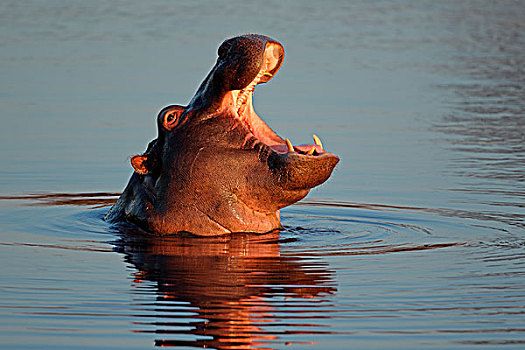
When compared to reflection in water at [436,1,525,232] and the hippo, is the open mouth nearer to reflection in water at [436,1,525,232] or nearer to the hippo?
the hippo

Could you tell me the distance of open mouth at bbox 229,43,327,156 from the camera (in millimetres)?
8430

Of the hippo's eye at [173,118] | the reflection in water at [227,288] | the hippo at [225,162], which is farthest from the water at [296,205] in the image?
the hippo's eye at [173,118]

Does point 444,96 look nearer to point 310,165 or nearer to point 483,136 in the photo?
point 483,136

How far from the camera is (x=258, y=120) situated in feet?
29.2

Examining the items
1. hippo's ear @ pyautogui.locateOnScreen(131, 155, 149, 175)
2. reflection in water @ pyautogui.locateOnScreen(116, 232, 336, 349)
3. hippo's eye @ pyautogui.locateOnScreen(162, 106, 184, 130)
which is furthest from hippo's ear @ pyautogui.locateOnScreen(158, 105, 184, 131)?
reflection in water @ pyautogui.locateOnScreen(116, 232, 336, 349)

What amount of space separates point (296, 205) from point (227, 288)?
3542 millimetres

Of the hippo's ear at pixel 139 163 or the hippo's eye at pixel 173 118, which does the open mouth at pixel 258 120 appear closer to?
the hippo's eye at pixel 173 118

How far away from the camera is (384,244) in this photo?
8.91 meters

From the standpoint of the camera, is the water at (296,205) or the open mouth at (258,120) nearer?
the water at (296,205)

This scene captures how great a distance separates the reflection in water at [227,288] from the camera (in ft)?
20.5

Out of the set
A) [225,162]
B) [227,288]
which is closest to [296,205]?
[225,162]

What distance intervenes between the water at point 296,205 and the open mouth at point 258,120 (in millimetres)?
738

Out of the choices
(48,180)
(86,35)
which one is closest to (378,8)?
(86,35)

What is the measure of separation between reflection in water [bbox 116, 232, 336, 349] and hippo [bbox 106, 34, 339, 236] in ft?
0.62
